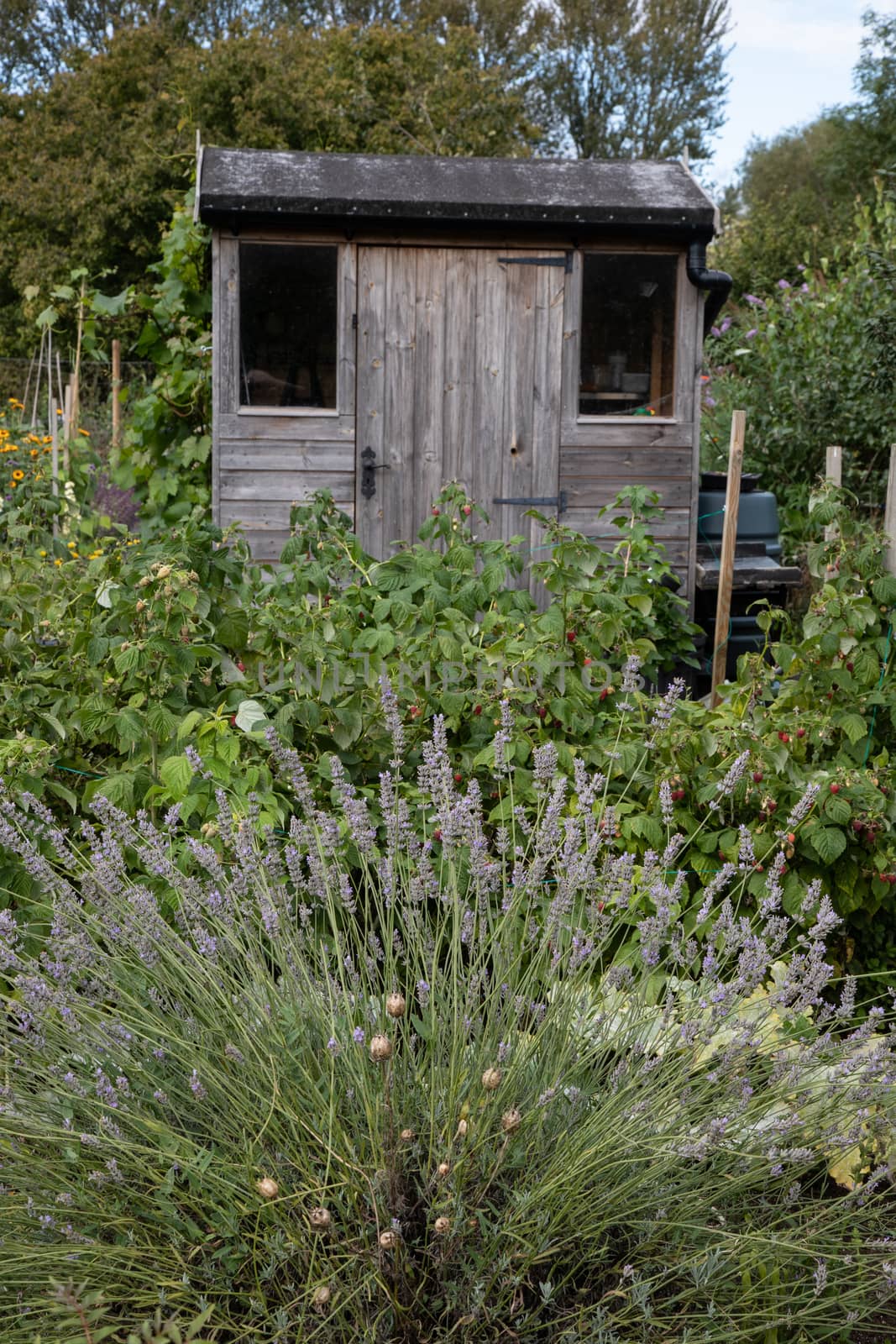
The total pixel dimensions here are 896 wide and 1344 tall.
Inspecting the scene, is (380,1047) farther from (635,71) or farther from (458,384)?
(635,71)

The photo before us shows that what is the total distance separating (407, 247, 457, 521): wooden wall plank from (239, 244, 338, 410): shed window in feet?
1.64

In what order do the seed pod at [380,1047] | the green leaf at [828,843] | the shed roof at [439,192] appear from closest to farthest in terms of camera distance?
the seed pod at [380,1047]
the green leaf at [828,843]
the shed roof at [439,192]

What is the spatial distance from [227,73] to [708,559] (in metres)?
16.3

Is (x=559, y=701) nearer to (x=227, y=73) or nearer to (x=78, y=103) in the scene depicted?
(x=227, y=73)

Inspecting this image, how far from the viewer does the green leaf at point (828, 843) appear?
2.95 meters

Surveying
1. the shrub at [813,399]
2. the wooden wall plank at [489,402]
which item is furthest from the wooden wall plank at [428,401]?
the shrub at [813,399]

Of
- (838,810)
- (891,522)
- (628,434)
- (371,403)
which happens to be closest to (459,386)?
(371,403)

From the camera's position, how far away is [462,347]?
24.7 feet

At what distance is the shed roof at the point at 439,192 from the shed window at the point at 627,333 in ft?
0.91

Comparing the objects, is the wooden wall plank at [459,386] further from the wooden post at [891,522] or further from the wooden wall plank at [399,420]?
the wooden post at [891,522]

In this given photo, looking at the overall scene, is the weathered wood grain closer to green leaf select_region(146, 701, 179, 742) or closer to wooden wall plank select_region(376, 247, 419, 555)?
→ wooden wall plank select_region(376, 247, 419, 555)

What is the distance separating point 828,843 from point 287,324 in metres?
5.39

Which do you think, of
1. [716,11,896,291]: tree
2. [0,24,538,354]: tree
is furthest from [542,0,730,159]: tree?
[0,24,538,354]: tree

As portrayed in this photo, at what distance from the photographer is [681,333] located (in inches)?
295
